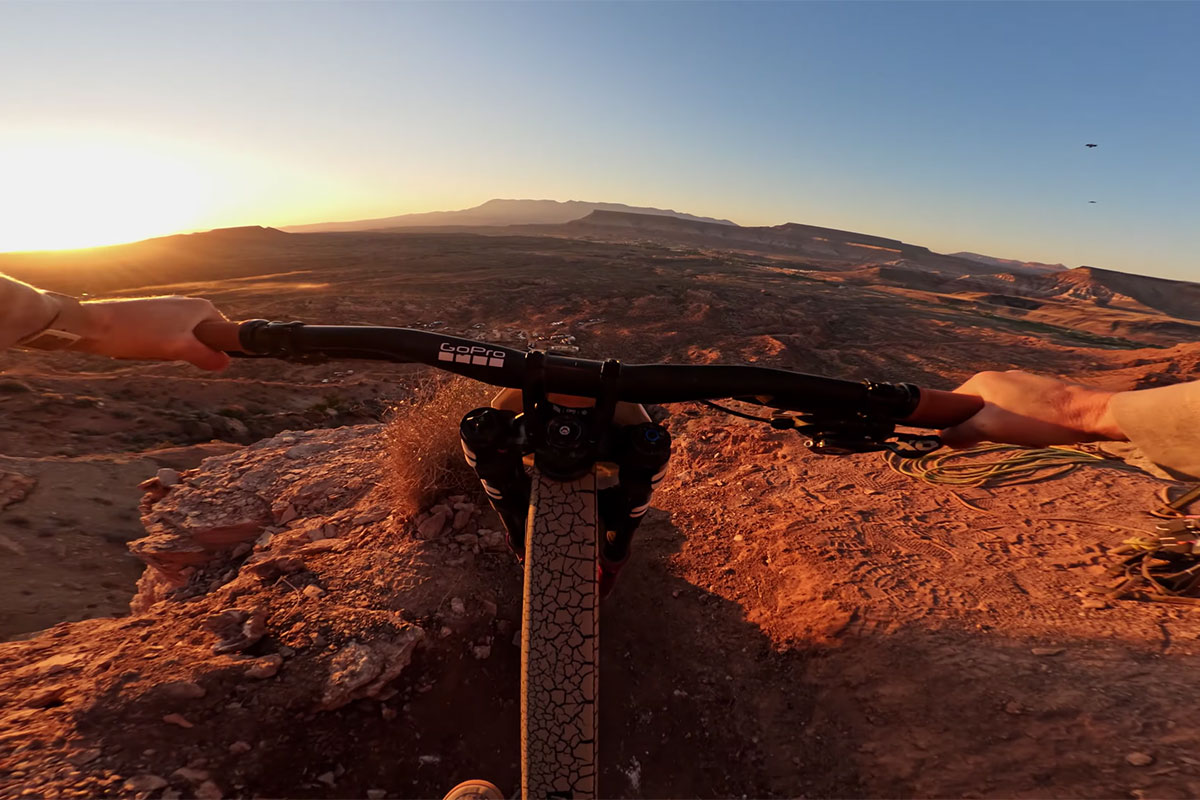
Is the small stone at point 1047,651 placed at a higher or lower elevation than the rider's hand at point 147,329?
lower

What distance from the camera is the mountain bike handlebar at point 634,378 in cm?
177

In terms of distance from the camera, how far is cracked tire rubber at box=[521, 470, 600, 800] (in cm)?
188

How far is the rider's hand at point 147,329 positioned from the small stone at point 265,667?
1944 millimetres

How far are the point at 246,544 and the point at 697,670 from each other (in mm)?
4732

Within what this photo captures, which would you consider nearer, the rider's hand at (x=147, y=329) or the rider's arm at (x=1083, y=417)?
the rider's arm at (x=1083, y=417)

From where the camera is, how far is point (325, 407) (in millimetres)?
12023

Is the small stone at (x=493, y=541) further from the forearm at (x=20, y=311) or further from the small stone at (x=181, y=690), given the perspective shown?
the forearm at (x=20, y=311)

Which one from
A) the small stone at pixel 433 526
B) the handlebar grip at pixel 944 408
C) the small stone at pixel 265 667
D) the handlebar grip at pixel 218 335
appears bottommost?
the small stone at pixel 265 667

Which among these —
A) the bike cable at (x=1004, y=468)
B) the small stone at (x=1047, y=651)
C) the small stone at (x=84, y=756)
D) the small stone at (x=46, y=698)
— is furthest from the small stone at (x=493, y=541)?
the bike cable at (x=1004, y=468)

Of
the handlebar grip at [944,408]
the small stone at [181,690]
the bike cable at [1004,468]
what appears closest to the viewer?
the handlebar grip at [944,408]

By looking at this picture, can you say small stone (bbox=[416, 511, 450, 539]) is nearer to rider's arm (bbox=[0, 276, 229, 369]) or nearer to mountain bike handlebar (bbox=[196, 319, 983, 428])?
rider's arm (bbox=[0, 276, 229, 369])

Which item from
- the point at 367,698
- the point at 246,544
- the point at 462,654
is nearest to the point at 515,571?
the point at 462,654

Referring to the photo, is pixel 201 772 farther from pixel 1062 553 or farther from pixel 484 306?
pixel 484 306

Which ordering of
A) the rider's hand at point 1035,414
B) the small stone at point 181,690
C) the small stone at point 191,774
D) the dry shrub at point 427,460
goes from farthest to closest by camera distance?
the dry shrub at point 427,460 < the small stone at point 181,690 < the small stone at point 191,774 < the rider's hand at point 1035,414
